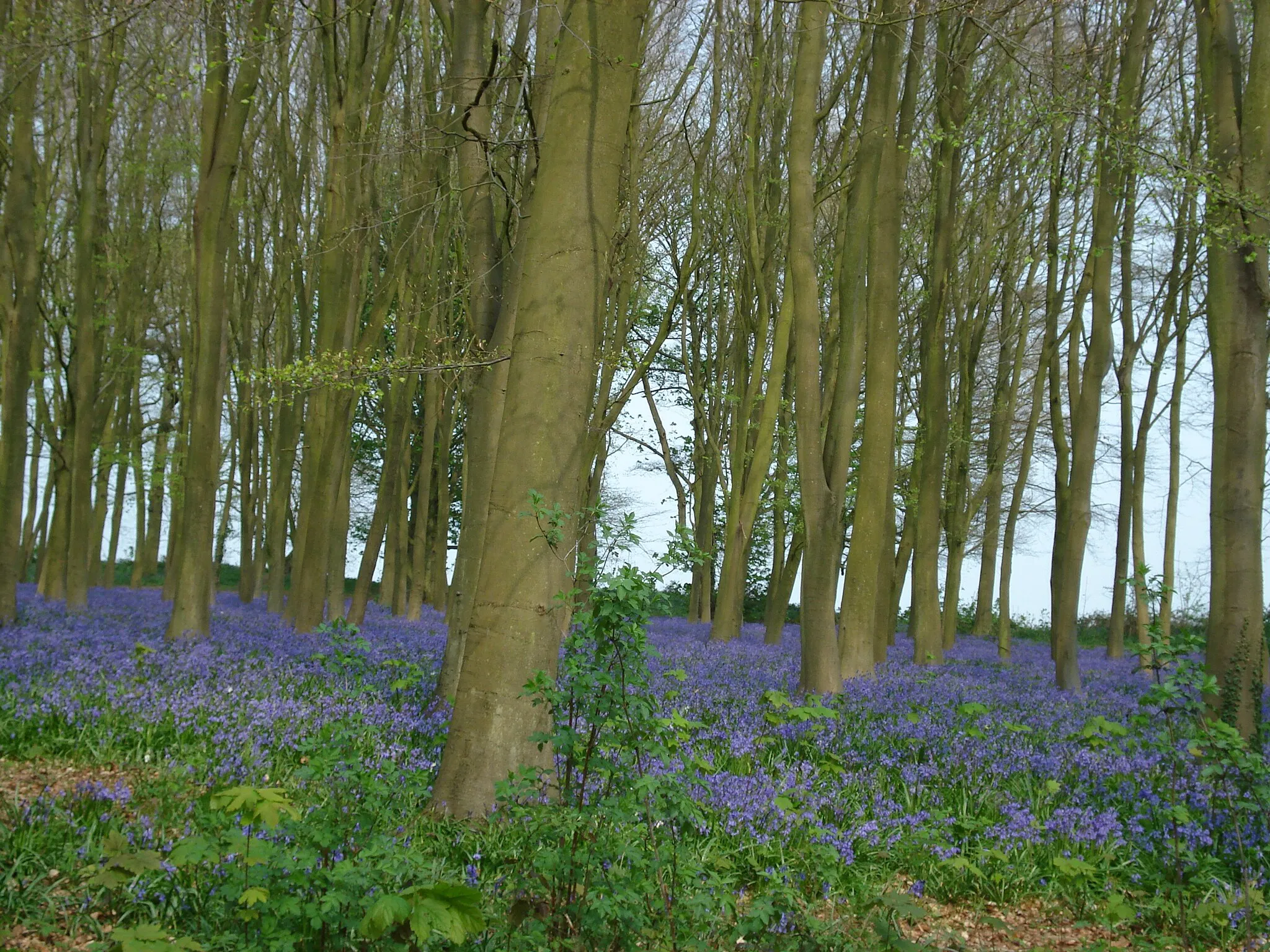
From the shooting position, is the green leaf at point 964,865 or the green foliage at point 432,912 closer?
the green foliage at point 432,912

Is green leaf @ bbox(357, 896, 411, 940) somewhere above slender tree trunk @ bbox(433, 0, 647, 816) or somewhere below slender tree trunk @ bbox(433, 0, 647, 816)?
below

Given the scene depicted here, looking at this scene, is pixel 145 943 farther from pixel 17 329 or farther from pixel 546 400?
pixel 17 329

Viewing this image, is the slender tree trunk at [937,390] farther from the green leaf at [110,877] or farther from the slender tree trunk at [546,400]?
the green leaf at [110,877]

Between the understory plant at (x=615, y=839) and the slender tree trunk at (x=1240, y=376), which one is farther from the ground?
the slender tree trunk at (x=1240, y=376)

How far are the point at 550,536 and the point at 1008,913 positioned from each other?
127 inches

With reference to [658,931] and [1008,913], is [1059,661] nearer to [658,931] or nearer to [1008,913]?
[1008,913]

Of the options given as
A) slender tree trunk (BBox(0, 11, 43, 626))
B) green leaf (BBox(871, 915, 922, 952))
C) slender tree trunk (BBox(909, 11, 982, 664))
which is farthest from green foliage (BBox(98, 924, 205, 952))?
slender tree trunk (BBox(909, 11, 982, 664))

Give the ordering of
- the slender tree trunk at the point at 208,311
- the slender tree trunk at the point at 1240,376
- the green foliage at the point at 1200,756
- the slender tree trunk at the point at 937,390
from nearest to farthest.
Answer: the green foliage at the point at 1200,756, the slender tree trunk at the point at 1240,376, the slender tree trunk at the point at 208,311, the slender tree trunk at the point at 937,390

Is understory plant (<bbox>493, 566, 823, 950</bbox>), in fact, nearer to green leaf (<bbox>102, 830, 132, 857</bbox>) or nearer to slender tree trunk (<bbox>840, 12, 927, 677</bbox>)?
green leaf (<bbox>102, 830, 132, 857</bbox>)

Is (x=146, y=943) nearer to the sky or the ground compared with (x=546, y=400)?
nearer to the ground

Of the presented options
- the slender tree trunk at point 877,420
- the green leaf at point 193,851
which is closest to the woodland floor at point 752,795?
the green leaf at point 193,851

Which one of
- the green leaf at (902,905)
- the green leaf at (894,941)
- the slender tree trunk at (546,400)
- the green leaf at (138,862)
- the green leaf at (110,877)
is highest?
the slender tree trunk at (546,400)

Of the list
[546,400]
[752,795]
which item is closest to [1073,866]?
[752,795]

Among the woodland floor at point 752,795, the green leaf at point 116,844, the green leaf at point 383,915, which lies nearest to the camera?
the green leaf at point 383,915
